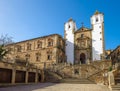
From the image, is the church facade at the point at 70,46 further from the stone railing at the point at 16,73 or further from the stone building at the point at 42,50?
the stone railing at the point at 16,73

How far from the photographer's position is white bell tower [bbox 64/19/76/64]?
129ft

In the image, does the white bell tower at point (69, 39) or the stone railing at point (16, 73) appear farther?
the white bell tower at point (69, 39)

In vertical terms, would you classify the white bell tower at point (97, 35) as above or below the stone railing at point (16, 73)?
above

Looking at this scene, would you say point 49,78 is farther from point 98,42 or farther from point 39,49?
point 98,42

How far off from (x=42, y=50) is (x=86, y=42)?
13.2 m

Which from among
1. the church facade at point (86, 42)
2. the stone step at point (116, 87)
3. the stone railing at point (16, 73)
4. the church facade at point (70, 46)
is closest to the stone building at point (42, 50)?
the church facade at point (70, 46)

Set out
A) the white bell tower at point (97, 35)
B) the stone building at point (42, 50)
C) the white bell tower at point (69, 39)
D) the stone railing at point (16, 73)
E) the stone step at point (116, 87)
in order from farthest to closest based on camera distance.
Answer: the white bell tower at point (69, 39) < the stone building at point (42, 50) < the white bell tower at point (97, 35) < the stone railing at point (16, 73) < the stone step at point (116, 87)

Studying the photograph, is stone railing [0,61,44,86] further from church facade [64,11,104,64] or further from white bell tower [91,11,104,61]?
white bell tower [91,11,104,61]

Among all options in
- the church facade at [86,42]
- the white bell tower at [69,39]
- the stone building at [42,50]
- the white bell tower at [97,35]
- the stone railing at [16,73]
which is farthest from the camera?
the white bell tower at [69,39]

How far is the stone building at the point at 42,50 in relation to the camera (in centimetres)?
3662

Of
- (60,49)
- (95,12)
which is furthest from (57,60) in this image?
(95,12)

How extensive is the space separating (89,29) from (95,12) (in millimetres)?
6180

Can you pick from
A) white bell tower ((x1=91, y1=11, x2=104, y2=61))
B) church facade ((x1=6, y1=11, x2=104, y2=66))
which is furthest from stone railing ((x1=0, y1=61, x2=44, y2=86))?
white bell tower ((x1=91, y1=11, x2=104, y2=61))

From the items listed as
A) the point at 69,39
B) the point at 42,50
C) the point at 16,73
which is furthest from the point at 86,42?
the point at 16,73
